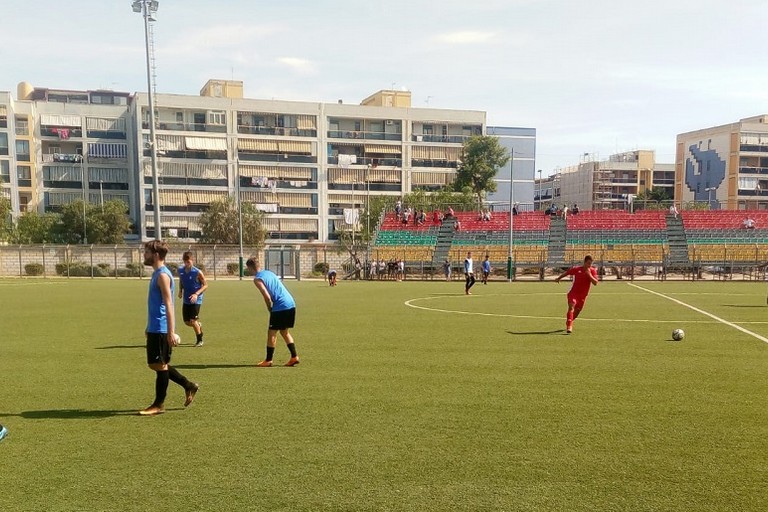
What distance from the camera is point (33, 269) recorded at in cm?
4331

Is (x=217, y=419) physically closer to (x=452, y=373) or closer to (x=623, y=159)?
(x=452, y=373)

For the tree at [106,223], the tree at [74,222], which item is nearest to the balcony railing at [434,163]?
the tree at [106,223]

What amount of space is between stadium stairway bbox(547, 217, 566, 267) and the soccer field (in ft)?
86.2

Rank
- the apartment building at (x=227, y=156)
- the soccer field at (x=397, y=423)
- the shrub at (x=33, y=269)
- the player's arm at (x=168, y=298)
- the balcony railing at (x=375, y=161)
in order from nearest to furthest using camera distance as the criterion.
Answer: the soccer field at (x=397, y=423) < the player's arm at (x=168, y=298) < the shrub at (x=33, y=269) < the apartment building at (x=227, y=156) < the balcony railing at (x=375, y=161)

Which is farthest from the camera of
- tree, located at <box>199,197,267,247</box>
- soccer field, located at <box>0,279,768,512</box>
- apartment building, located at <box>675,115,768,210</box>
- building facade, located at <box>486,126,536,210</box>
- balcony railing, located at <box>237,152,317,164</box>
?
apartment building, located at <box>675,115,768,210</box>

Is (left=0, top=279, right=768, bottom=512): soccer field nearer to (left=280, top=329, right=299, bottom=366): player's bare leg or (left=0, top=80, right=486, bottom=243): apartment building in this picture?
(left=280, top=329, right=299, bottom=366): player's bare leg

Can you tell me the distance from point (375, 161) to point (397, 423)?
67.1 meters

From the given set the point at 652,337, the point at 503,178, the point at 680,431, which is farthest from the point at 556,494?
the point at 503,178

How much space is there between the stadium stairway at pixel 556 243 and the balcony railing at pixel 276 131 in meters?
36.3

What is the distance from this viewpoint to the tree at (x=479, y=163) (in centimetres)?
6144

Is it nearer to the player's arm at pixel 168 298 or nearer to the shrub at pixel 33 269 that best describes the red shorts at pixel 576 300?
the player's arm at pixel 168 298

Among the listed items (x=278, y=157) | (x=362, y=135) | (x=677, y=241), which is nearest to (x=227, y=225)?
(x=278, y=157)

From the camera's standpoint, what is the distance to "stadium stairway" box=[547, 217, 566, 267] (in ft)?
129

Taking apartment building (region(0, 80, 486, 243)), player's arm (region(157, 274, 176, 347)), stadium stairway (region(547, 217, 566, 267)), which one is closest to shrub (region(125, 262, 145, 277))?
apartment building (region(0, 80, 486, 243))
